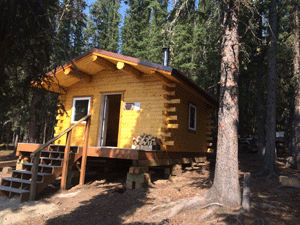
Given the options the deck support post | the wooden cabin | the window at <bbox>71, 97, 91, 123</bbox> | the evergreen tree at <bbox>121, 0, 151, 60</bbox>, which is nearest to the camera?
the deck support post

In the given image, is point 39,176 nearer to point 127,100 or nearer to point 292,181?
point 127,100

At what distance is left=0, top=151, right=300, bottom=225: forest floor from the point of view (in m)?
4.24

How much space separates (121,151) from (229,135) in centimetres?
314

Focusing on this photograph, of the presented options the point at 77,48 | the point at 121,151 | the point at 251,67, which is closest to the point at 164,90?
the point at 121,151

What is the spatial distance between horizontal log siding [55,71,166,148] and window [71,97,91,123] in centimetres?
21

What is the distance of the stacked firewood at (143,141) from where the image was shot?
7.67 meters

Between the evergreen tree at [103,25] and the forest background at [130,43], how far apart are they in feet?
0.42

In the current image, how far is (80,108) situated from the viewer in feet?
33.2

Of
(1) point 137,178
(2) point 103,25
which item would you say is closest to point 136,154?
(1) point 137,178

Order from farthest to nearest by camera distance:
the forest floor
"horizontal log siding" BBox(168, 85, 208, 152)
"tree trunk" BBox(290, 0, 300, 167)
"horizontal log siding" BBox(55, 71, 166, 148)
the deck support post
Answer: "tree trunk" BBox(290, 0, 300, 167) → "horizontal log siding" BBox(168, 85, 208, 152) → "horizontal log siding" BBox(55, 71, 166, 148) → the deck support post → the forest floor

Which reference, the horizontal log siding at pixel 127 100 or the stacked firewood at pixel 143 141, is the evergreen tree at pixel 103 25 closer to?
the horizontal log siding at pixel 127 100

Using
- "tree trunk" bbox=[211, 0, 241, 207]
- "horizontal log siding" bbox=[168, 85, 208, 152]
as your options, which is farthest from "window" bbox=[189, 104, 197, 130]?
"tree trunk" bbox=[211, 0, 241, 207]

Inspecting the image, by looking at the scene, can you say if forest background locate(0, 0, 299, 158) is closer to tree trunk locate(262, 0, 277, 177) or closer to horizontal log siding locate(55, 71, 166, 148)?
tree trunk locate(262, 0, 277, 177)

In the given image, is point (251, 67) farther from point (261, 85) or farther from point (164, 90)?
point (164, 90)
